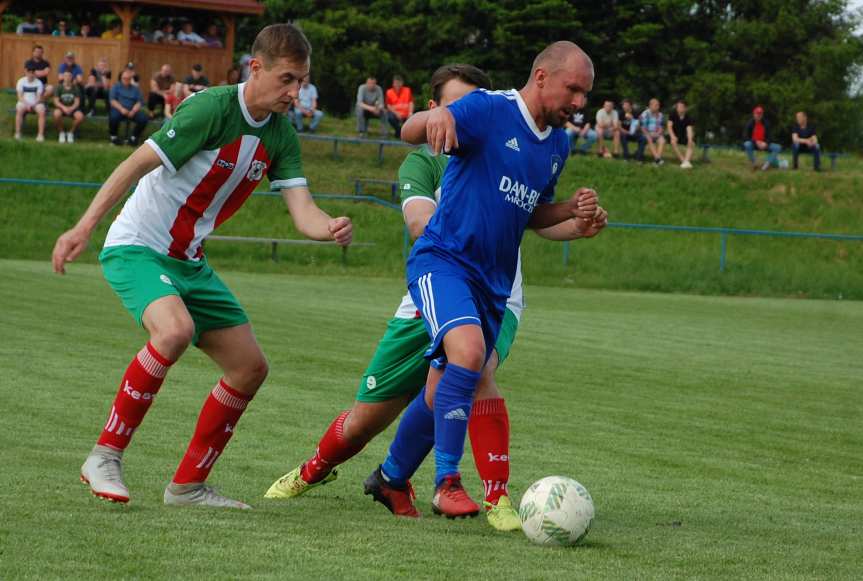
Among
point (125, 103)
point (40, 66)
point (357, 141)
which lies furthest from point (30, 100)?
point (357, 141)

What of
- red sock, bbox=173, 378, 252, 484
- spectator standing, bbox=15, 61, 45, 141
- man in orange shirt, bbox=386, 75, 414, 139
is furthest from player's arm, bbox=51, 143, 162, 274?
man in orange shirt, bbox=386, 75, 414, 139

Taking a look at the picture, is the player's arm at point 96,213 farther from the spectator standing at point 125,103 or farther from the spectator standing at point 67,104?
the spectator standing at point 67,104

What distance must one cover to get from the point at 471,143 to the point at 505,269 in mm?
602

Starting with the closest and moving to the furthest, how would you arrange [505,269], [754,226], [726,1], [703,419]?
[505,269] → [703,419] → [754,226] → [726,1]

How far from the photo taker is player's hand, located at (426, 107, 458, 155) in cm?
556

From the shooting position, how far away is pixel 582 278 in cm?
2847

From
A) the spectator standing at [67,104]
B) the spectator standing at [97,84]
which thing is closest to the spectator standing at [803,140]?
the spectator standing at [97,84]

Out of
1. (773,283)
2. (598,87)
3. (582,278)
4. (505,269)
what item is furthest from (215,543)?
(598,87)

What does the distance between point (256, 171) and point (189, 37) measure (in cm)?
3356

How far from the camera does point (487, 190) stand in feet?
19.3

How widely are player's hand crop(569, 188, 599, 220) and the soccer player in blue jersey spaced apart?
0.27 meters

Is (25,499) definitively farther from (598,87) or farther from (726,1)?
(726,1)

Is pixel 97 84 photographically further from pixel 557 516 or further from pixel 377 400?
pixel 557 516

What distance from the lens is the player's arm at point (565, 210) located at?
20.7 feet
